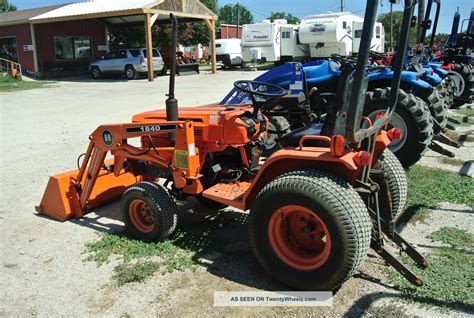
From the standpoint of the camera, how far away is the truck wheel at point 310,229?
293 centimetres

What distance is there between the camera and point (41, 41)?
25.5 meters

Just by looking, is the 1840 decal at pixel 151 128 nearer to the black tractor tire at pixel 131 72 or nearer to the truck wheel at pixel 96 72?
the black tractor tire at pixel 131 72

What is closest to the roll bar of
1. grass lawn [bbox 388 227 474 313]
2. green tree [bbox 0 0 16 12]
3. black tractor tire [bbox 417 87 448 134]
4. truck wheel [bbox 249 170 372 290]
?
truck wheel [bbox 249 170 372 290]

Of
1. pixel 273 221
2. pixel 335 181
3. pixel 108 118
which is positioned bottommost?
pixel 108 118

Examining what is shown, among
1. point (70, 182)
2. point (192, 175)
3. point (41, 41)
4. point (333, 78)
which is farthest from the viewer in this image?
point (41, 41)

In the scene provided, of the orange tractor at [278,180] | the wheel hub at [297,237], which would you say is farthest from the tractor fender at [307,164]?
the wheel hub at [297,237]

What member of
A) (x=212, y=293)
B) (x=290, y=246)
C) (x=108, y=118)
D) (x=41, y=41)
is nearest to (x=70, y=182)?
(x=212, y=293)

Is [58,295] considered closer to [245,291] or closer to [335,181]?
[245,291]

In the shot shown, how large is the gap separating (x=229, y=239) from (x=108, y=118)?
793 centimetres

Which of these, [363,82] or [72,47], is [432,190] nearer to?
[363,82]

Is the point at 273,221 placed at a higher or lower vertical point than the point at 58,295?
higher

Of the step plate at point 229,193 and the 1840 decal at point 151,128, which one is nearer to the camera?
the step plate at point 229,193

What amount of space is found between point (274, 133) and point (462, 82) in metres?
8.43

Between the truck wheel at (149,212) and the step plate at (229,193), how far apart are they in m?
0.36
